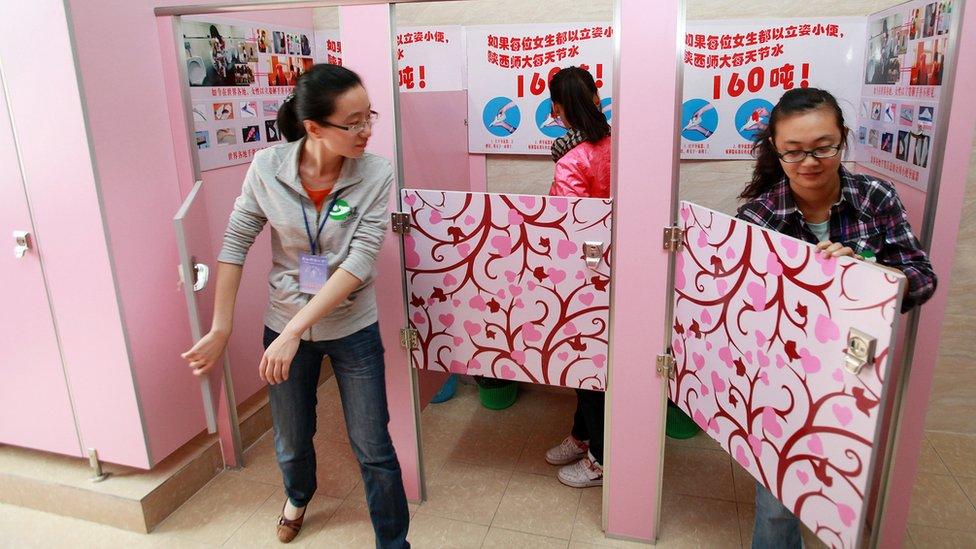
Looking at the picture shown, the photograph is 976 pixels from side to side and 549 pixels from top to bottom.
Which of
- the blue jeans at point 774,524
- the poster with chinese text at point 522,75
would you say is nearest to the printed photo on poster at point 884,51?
the poster with chinese text at point 522,75

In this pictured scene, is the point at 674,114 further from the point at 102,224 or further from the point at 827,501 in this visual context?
the point at 102,224

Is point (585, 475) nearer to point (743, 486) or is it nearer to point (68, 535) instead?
point (743, 486)

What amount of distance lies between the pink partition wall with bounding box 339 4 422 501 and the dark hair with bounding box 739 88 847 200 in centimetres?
108

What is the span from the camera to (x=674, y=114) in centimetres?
183

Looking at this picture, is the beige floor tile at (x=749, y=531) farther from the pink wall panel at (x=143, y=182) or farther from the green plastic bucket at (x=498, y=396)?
the pink wall panel at (x=143, y=182)

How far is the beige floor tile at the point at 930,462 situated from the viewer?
2.61 metres

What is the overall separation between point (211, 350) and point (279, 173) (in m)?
0.56

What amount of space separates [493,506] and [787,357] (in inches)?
51.6

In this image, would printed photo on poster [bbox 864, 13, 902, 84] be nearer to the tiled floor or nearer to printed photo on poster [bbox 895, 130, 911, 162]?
printed photo on poster [bbox 895, 130, 911, 162]

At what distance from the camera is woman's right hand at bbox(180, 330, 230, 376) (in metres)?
1.91

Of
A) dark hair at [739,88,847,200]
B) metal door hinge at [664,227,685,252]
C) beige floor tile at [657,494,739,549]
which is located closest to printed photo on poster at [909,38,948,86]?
dark hair at [739,88,847,200]

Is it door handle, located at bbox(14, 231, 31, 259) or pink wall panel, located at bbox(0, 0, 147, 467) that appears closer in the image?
pink wall panel, located at bbox(0, 0, 147, 467)

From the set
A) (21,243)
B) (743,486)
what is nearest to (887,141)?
(743,486)

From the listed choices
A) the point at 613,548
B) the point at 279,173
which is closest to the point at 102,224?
the point at 279,173
